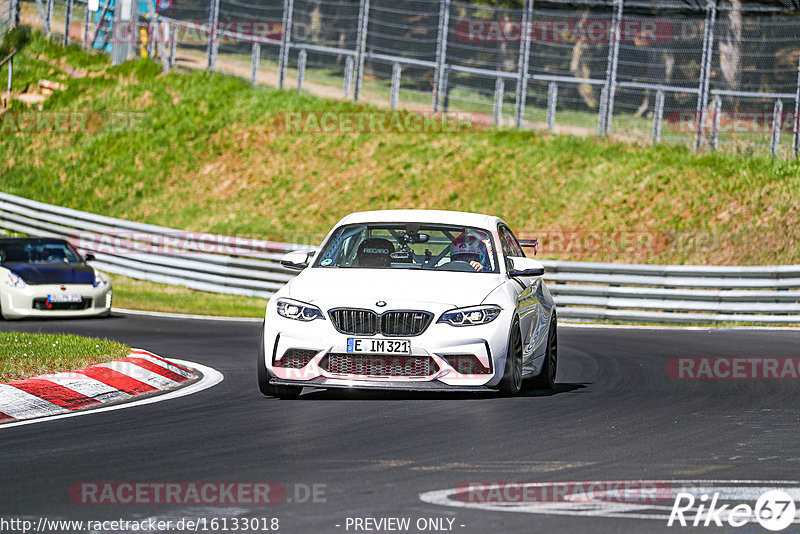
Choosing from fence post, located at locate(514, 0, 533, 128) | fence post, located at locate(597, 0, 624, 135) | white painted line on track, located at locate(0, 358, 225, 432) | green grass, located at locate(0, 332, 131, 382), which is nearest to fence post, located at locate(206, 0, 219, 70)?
fence post, located at locate(514, 0, 533, 128)

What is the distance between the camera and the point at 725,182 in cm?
2666

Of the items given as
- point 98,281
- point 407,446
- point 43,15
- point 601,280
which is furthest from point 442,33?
point 407,446

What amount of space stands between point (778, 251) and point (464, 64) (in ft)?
28.6

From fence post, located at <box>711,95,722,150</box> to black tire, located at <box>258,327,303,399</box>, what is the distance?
59.5 ft

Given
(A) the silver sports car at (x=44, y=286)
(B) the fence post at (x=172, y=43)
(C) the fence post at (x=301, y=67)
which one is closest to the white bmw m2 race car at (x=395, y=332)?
(A) the silver sports car at (x=44, y=286)

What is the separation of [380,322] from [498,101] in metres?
21.4

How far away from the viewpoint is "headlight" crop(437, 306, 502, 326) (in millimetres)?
9938

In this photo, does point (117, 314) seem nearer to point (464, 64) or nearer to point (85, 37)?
point (464, 64)

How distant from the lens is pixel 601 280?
2236cm

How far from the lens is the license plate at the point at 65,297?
Result: 63.7 feet

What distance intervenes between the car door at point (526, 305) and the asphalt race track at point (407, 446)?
435 millimetres

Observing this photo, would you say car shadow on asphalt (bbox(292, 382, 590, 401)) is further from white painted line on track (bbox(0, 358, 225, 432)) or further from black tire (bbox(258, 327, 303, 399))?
white painted line on track (bbox(0, 358, 225, 432))

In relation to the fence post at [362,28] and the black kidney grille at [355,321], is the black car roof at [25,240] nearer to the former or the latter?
the black kidney grille at [355,321]

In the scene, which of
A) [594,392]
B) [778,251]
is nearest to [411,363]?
[594,392]
